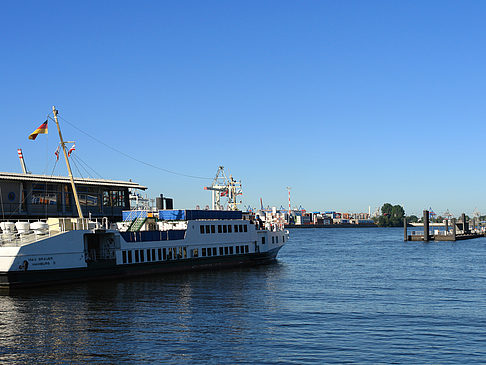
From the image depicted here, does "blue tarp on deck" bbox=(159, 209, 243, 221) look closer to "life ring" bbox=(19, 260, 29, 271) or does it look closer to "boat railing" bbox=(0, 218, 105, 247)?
"boat railing" bbox=(0, 218, 105, 247)

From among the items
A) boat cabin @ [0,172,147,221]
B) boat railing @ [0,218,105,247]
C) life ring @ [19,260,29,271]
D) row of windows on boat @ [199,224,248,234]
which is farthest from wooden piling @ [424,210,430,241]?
life ring @ [19,260,29,271]

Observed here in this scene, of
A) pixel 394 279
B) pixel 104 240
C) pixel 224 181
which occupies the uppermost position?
pixel 224 181

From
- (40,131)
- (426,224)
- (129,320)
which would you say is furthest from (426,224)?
(129,320)

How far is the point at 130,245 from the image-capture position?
184 ft

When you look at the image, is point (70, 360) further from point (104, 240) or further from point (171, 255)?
point (171, 255)

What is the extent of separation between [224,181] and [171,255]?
2676 cm

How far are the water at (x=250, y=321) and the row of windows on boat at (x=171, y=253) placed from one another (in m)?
2.90

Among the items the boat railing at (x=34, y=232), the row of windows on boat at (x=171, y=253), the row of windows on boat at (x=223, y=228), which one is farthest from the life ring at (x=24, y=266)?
the row of windows on boat at (x=223, y=228)

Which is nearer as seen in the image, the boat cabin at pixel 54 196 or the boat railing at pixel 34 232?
the boat railing at pixel 34 232

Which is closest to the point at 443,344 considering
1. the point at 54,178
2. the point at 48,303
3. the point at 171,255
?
the point at 48,303

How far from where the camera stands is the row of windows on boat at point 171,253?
56250 millimetres

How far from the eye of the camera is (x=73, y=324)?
32.8m

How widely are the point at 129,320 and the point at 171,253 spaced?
88.7 feet

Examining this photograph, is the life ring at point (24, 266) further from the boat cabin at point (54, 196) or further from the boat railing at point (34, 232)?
the boat cabin at point (54, 196)
